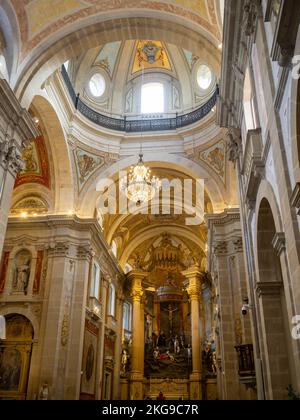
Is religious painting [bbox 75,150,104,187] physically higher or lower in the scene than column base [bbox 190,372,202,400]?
higher

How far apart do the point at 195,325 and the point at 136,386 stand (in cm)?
441

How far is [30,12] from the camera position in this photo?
1023cm

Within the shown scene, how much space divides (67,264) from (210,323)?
11.4m

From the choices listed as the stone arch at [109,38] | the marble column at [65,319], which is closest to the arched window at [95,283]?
the marble column at [65,319]

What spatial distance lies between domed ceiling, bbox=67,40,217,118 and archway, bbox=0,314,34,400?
8905 millimetres

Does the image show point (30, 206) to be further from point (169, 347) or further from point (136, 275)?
point (169, 347)

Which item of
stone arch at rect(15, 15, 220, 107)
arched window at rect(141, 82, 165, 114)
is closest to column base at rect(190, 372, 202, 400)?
arched window at rect(141, 82, 165, 114)

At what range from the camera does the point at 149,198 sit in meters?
14.7

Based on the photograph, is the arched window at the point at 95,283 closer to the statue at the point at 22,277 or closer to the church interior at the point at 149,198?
the church interior at the point at 149,198

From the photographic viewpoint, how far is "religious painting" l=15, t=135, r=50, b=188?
1520 centimetres

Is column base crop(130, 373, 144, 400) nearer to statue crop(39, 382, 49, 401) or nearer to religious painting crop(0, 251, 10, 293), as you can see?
statue crop(39, 382, 49, 401)

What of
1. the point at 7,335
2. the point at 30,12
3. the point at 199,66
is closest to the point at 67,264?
the point at 7,335

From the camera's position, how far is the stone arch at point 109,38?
1037 cm
